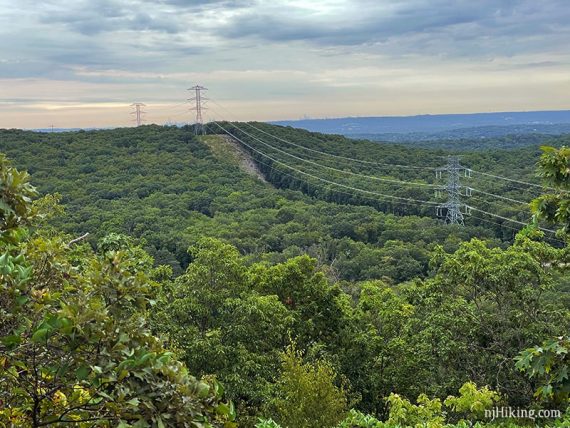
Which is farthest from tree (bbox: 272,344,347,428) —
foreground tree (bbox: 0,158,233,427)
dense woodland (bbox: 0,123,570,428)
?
foreground tree (bbox: 0,158,233,427)

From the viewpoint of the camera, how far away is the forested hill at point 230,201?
58469mm

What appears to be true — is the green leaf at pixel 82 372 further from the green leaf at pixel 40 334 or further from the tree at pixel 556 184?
the tree at pixel 556 184

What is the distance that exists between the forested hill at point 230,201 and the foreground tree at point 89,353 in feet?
127

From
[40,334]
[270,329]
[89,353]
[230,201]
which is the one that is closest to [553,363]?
[89,353]

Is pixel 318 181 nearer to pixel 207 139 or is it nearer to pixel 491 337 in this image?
pixel 207 139

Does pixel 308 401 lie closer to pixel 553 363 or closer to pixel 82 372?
pixel 553 363

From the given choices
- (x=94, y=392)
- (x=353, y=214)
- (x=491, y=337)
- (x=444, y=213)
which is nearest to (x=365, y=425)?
(x=94, y=392)

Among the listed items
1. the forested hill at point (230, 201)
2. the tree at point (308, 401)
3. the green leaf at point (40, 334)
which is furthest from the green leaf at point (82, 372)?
the forested hill at point (230, 201)

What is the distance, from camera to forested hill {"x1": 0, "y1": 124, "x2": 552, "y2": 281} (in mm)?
58469

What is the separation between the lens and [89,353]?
331cm

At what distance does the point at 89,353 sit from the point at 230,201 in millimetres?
80896

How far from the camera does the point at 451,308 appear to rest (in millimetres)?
17984

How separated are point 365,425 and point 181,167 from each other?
9784cm

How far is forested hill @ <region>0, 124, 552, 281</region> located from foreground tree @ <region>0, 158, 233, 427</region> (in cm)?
3872
